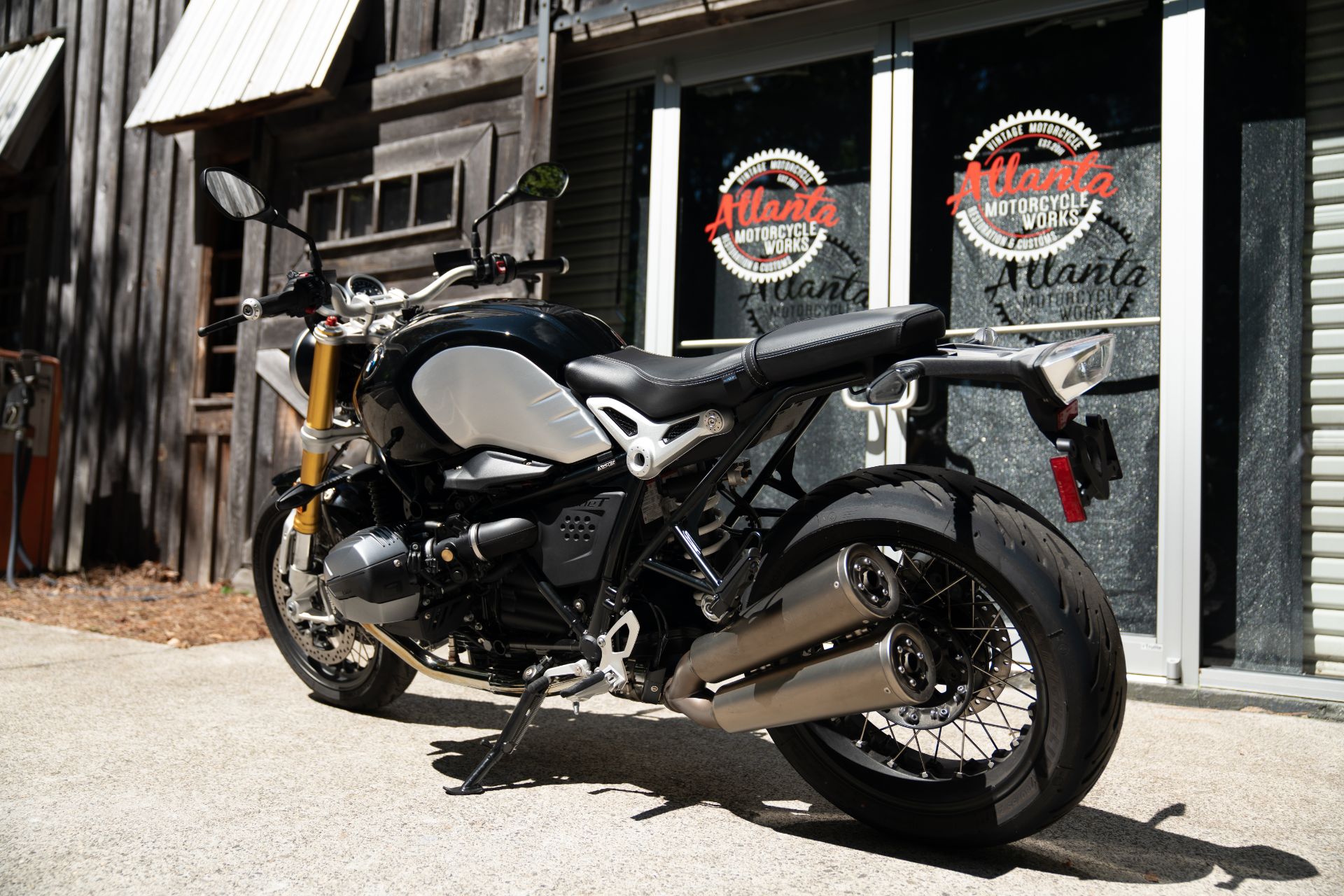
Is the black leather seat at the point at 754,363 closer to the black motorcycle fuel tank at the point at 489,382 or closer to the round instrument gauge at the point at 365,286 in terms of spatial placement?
the black motorcycle fuel tank at the point at 489,382

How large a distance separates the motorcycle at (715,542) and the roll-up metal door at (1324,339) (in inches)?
57.3

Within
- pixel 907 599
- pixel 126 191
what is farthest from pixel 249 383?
pixel 907 599

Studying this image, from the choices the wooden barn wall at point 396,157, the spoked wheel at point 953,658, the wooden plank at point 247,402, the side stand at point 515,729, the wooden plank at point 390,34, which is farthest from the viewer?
the wooden plank at point 247,402

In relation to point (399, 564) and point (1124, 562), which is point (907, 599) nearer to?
point (399, 564)

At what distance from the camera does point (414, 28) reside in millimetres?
5621

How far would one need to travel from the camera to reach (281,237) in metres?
5.97

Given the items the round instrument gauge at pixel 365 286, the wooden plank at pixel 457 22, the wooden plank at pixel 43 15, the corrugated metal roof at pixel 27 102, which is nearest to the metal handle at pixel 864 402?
the round instrument gauge at pixel 365 286

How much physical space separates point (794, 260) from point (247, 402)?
3.19 meters

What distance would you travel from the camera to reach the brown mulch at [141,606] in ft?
15.8

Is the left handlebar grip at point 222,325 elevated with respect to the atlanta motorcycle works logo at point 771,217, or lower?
lower

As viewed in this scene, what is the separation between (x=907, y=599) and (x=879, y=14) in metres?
3.26

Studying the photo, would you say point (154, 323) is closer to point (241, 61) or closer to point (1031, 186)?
point (241, 61)

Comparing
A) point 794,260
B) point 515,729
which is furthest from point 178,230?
point 515,729

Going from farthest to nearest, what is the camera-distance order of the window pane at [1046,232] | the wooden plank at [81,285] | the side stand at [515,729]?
1. the wooden plank at [81,285]
2. the window pane at [1046,232]
3. the side stand at [515,729]
